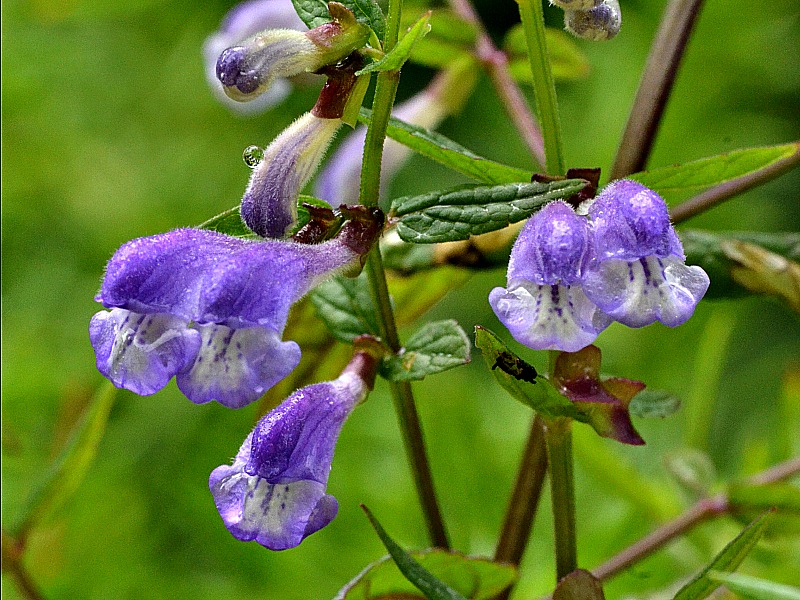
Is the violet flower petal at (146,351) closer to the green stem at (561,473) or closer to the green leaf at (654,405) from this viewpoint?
the green stem at (561,473)

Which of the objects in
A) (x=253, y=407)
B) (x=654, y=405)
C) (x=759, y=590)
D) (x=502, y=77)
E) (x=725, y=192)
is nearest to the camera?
(x=759, y=590)

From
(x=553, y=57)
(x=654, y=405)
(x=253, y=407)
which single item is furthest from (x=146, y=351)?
(x=253, y=407)

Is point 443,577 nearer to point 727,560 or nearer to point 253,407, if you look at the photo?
point 727,560

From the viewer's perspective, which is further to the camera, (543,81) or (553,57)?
(553,57)

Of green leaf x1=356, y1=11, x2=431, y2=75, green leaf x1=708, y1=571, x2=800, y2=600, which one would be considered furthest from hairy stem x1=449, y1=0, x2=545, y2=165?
green leaf x1=708, y1=571, x2=800, y2=600

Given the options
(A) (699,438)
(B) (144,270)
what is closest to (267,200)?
(B) (144,270)

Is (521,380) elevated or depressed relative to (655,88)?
depressed

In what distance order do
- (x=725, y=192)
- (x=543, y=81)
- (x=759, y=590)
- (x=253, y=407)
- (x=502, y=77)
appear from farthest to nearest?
(x=253, y=407) < (x=502, y=77) < (x=725, y=192) < (x=543, y=81) < (x=759, y=590)

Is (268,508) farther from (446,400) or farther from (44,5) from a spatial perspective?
(44,5)
